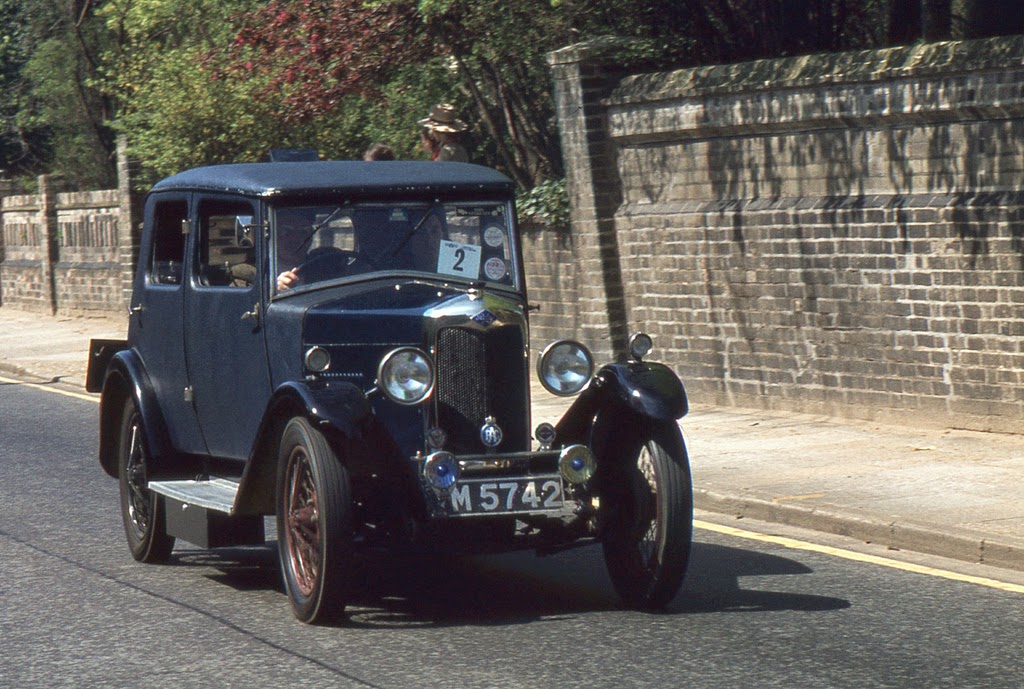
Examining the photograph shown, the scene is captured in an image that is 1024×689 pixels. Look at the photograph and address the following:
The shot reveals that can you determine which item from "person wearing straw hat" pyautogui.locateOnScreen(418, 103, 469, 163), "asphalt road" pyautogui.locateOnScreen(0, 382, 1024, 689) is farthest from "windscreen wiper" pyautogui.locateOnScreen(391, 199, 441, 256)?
"person wearing straw hat" pyautogui.locateOnScreen(418, 103, 469, 163)

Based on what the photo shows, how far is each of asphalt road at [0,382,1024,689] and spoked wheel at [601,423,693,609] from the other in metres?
Answer: 0.13

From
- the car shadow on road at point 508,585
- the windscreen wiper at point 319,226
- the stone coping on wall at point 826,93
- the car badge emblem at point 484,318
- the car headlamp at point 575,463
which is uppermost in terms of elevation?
the stone coping on wall at point 826,93

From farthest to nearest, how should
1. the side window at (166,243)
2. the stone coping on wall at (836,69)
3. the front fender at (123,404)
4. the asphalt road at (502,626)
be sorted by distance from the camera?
the stone coping on wall at (836,69)
the side window at (166,243)
the front fender at (123,404)
the asphalt road at (502,626)

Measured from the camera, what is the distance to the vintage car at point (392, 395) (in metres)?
7.01

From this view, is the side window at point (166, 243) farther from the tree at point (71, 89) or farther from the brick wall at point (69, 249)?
the tree at point (71, 89)

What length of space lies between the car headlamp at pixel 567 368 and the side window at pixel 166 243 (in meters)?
2.38

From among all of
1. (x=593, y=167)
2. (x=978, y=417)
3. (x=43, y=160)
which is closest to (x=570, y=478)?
(x=978, y=417)

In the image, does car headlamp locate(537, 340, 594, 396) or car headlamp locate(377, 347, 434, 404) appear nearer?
car headlamp locate(377, 347, 434, 404)

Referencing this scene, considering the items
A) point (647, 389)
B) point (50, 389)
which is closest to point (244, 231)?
point (647, 389)

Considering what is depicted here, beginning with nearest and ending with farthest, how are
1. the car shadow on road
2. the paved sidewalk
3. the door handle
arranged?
1. the car shadow on road
2. the door handle
3. the paved sidewalk

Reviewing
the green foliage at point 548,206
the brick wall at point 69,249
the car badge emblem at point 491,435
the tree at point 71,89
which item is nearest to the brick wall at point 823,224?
the green foliage at point 548,206

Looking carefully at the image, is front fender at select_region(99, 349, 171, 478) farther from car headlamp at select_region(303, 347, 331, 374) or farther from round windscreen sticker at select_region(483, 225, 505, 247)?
round windscreen sticker at select_region(483, 225, 505, 247)

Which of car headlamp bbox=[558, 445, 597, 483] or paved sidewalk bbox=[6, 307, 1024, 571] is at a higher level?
car headlamp bbox=[558, 445, 597, 483]

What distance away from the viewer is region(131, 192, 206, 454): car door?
28.2 feet
